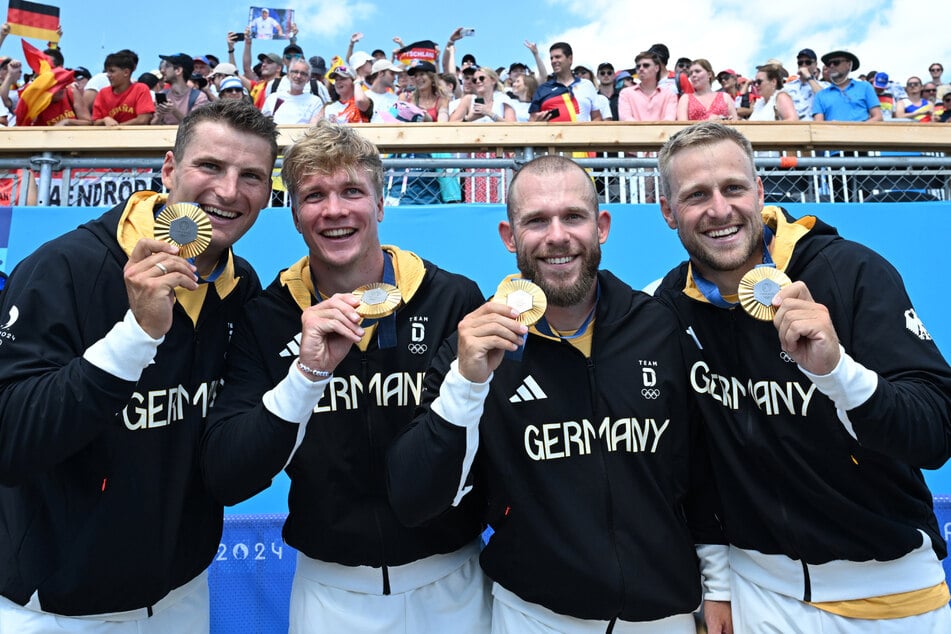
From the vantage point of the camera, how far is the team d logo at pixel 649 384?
2305 mm

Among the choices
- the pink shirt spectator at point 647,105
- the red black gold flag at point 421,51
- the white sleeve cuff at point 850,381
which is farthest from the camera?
the red black gold flag at point 421,51

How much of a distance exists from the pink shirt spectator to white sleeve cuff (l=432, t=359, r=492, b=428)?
20.7ft

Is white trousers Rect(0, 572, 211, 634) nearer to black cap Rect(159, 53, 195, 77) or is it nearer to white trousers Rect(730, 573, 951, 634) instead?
white trousers Rect(730, 573, 951, 634)

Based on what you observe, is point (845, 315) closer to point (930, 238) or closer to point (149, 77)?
point (930, 238)

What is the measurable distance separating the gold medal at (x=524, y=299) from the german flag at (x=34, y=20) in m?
10.4

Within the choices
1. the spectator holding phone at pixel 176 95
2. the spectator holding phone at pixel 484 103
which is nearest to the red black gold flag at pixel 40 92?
the spectator holding phone at pixel 176 95

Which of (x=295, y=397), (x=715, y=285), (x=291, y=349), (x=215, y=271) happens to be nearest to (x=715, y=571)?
(x=715, y=285)

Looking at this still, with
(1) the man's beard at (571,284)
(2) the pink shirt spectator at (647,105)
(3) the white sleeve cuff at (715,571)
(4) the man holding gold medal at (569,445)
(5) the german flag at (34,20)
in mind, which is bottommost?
(3) the white sleeve cuff at (715,571)

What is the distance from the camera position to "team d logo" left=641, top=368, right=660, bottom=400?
2305 mm

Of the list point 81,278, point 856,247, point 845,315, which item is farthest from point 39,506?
point 856,247

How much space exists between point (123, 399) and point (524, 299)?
1.24 meters

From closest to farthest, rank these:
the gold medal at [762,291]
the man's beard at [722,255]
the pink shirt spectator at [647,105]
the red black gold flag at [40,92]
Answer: the gold medal at [762,291], the man's beard at [722,255], the red black gold flag at [40,92], the pink shirt spectator at [647,105]

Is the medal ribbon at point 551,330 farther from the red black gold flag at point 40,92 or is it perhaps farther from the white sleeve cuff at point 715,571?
the red black gold flag at point 40,92

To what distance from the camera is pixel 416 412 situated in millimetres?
2320
